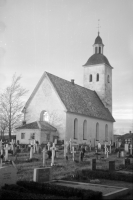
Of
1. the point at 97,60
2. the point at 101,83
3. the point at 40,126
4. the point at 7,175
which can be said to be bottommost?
the point at 7,175

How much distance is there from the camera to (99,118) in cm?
4438

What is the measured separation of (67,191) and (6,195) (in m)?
1.88

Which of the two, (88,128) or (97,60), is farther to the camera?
(97,60)

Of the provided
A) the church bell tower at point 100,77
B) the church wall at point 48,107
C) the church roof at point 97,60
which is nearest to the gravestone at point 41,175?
the church wall at point 48,107

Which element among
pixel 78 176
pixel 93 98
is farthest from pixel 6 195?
pixel 93 98

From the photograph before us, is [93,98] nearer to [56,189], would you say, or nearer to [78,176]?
[78,176]

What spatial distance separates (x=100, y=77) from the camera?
51906mm

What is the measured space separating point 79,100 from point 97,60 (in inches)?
542

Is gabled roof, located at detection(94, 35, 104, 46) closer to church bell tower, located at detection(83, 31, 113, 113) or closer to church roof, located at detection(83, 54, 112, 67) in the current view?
church bell tower, located at detection(83, 31, 113, 113)

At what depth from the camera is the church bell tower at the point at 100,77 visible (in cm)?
5153

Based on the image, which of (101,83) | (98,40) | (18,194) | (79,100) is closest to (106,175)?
(18,194)

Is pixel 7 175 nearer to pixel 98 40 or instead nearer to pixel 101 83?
pixel 101 83

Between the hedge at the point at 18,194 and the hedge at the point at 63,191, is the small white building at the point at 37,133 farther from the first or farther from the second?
the hedge at the point at 18,194

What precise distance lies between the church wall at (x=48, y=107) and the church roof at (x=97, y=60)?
16.5m
